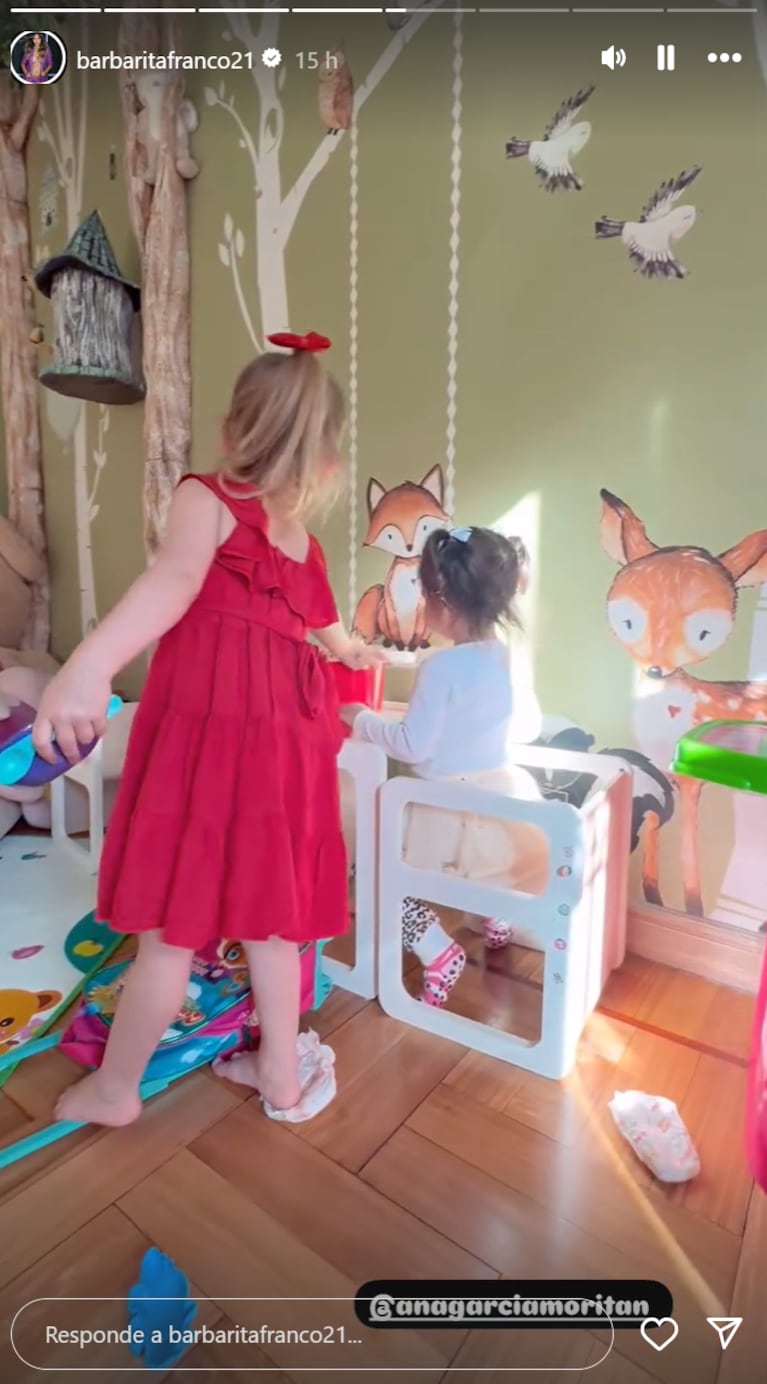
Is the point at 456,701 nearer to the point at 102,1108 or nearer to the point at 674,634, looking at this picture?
the point at 674,634

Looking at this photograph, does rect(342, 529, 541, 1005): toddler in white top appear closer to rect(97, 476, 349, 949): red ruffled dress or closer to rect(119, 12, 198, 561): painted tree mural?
rect(97, 476, 349, 949): red ruffled dress

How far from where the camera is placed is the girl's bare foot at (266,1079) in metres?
0.74

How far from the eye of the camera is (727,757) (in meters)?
0.51

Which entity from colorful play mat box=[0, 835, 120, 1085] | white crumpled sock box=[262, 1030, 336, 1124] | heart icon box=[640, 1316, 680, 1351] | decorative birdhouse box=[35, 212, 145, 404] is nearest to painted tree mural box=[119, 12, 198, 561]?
decorative birdhouse box=[35, 212, 145, 404]

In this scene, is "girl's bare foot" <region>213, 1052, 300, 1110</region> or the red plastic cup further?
the red plastic cup

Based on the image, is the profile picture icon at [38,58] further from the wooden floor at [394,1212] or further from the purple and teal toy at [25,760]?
the wooden floor at [394,1212]

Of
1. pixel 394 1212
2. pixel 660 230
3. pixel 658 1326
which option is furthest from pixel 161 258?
pixel 658 1326

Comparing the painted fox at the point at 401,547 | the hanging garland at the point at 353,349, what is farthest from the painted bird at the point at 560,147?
the painted fox at the point at 401,547

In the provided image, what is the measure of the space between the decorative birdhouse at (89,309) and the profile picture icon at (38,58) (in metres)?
0.49

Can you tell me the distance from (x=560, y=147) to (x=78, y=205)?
3.86 feet

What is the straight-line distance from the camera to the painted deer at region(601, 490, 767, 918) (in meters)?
0.94

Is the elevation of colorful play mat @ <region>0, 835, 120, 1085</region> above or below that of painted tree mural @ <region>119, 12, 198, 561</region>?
below

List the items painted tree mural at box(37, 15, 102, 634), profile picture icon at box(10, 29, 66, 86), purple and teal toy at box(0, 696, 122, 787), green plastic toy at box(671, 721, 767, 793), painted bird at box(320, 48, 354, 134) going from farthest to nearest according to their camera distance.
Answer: painted tree mural at box(37, 15, 102, 634), painted bird at box(320, 48, 354, 134), profile picture icon at box(10, 29, 66, 86), purple and teal toy at box(0, 696, 122, 787), green plastic toy at box(671, 721, 767, 793)

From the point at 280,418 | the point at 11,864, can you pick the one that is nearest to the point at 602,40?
the point at 280,418
